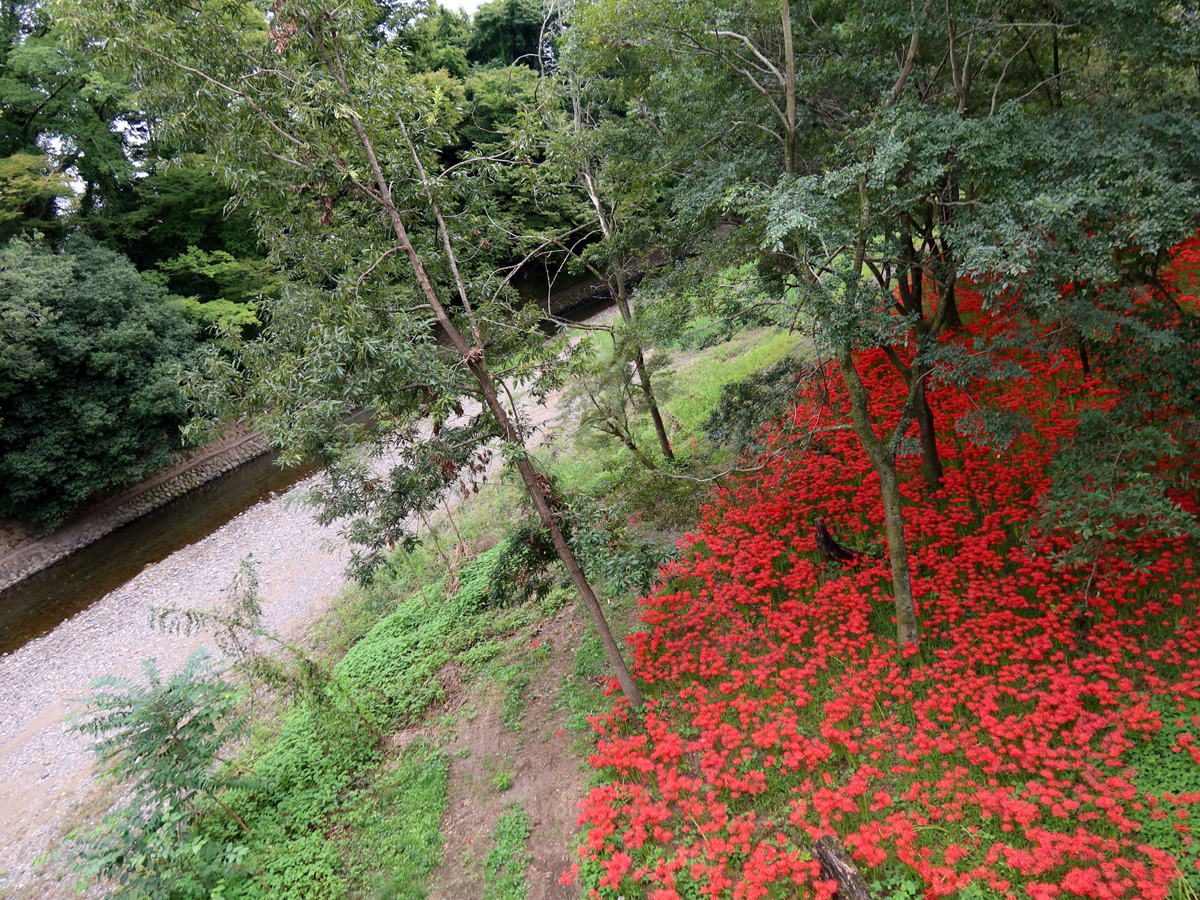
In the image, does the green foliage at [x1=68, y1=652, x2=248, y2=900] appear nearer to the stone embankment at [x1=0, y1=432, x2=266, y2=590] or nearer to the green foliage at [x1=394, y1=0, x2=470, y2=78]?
the stone embankment at [x1=0, y1=432, x2=266, y2=590]

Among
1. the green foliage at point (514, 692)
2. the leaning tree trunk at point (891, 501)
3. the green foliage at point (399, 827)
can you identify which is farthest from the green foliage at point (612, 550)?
the green foliage at point (399, 827)

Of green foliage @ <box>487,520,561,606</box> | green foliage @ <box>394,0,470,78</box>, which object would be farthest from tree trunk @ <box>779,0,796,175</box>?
green foliage @ <box>394,0,470,78</box>

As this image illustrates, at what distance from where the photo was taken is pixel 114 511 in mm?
19438

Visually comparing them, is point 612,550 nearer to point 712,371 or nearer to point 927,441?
point 927,441

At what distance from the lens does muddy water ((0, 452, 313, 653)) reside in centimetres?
1506

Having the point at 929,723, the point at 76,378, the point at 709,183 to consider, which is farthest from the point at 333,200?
the point at 76,378

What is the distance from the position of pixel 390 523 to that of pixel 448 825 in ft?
10.2

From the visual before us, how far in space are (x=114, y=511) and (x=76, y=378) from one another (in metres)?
4.70

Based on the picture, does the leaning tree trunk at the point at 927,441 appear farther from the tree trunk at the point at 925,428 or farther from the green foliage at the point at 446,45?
the green foliage at the point at 446,45

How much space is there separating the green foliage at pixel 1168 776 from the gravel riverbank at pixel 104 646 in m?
8.18

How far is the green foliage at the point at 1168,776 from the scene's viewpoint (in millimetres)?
3646

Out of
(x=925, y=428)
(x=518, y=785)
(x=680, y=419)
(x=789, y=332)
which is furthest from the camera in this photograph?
(x=680, y=419)

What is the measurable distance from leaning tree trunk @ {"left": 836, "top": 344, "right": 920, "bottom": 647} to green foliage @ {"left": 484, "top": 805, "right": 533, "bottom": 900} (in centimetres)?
412

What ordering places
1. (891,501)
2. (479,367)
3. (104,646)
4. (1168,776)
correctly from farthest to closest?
(104,646) → (891,501) → (479,367) → (1168,776)
